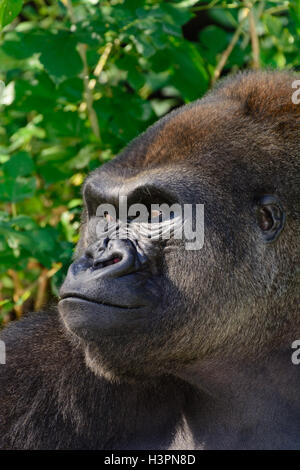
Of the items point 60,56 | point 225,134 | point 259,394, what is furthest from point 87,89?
point 259,394

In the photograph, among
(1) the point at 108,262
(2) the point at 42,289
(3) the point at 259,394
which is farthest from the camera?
(2) the point at 42,289

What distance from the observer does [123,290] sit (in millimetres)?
2916

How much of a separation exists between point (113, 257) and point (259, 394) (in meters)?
0.72

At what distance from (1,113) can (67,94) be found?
0.67m

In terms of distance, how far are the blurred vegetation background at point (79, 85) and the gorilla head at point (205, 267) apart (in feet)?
4.06

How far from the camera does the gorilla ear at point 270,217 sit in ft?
10.1

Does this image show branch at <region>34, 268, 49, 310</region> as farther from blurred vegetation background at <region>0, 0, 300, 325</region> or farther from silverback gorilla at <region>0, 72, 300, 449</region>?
silverback gorilla at <region>0, 72, 300, 449</region>

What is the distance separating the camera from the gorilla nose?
9.67ft

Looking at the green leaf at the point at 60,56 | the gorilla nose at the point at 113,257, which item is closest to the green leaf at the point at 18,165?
the green leaf at the point at 60,56

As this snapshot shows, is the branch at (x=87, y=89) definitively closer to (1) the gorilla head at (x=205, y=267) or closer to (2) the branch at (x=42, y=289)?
(2) the branch at (x=42, y=289)

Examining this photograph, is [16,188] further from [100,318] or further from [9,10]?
[100,318]

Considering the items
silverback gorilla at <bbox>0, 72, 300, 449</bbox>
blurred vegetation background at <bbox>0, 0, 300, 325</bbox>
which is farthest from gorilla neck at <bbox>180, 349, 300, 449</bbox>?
blurred vegetation background at <bbox>0, 0, 300, 325</bbox>

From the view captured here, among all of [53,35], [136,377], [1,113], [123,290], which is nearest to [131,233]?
[123,290]

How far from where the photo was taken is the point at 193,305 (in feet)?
9.94
